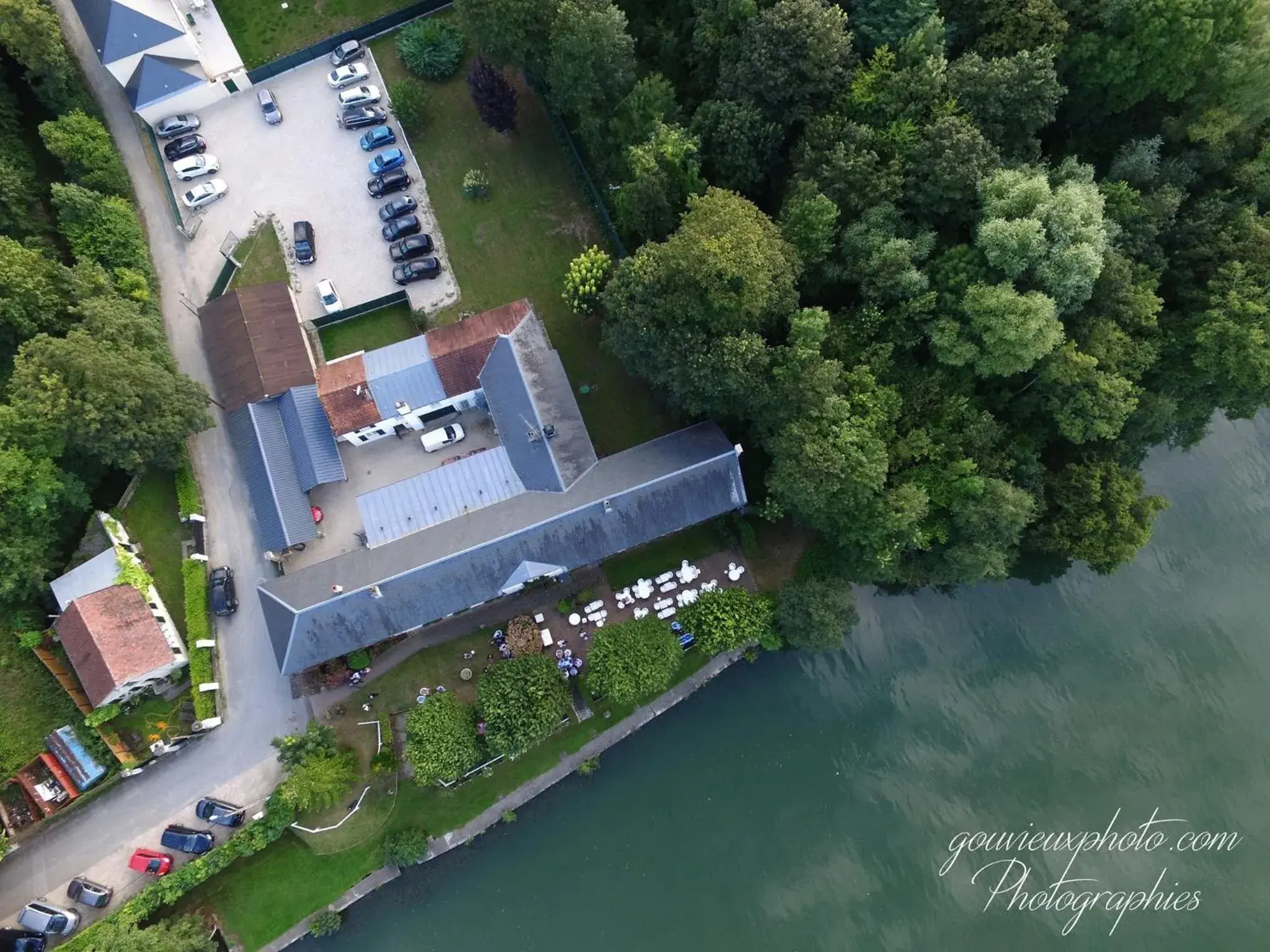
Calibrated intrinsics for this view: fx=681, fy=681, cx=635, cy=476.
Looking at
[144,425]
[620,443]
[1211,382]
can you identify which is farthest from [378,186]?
[1211,382]

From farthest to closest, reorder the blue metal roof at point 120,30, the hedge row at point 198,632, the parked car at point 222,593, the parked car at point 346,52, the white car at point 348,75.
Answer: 1. the parked car at point 346,52
2. the white car at point 348,75
3. the blue metal roof at point 120,30
4. the parked car at point 222,593
5. the hedge row at point 198,632

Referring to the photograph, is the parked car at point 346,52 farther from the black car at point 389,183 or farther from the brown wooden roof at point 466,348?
the brown wooden roof at point 466,348

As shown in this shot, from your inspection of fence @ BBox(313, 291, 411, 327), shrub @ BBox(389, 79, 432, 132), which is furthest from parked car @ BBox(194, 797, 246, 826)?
shrub @ BBox(389, 79, 432, 132)

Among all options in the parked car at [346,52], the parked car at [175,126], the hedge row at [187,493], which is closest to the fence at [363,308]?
the hedge row at [187,493]

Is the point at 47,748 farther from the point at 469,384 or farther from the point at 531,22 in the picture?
the point at 531,22

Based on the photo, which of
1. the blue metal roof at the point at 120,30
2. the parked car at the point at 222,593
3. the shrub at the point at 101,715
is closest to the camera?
the shrub at the point at 101,715

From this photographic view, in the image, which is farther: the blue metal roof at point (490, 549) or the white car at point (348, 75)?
the white car at point (348, 75)

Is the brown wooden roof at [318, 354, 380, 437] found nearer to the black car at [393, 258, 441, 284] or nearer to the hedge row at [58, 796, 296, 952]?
the black car at [393, 258, 441, 284]

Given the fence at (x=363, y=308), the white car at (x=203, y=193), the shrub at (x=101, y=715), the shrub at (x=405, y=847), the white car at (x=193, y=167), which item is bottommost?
the shrub at (x=405, y=847)
